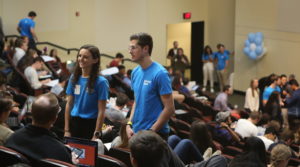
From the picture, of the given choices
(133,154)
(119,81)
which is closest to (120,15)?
(119,81)

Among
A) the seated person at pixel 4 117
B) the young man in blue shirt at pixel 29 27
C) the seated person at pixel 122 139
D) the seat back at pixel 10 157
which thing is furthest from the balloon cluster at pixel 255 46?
the seat back at pixel 10 157

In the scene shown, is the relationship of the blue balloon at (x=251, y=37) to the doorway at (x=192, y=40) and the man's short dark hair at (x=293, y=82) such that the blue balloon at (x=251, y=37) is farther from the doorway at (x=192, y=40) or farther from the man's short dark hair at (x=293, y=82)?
the man's short dark hair at (x=293, y=82)

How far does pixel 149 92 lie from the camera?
358cm

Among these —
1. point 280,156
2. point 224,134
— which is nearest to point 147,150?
point 280,156

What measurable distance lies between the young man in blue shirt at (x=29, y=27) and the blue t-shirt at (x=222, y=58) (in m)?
5.53

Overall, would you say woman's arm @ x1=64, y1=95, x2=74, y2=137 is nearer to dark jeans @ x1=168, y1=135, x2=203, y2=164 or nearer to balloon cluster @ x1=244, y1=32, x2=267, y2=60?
dark jeans @ x1=168, y1=135, x2=203, y2=164

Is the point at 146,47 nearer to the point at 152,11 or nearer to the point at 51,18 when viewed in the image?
the point at 51,18

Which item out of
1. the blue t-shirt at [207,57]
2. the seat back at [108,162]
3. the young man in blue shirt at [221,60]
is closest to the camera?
the seat back at [108,162]

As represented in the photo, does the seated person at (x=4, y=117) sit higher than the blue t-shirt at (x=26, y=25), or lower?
lower

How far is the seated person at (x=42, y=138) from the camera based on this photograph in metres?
2.96

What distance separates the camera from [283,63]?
1276cm

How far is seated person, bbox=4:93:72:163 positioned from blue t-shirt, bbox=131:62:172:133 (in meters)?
0.79

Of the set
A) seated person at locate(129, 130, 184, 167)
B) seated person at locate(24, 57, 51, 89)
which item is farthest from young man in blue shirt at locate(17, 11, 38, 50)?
seated person at locate(129, 130, 184, 167)

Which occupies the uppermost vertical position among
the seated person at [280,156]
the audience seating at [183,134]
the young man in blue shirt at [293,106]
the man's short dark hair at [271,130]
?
the seated person at [280,156]
